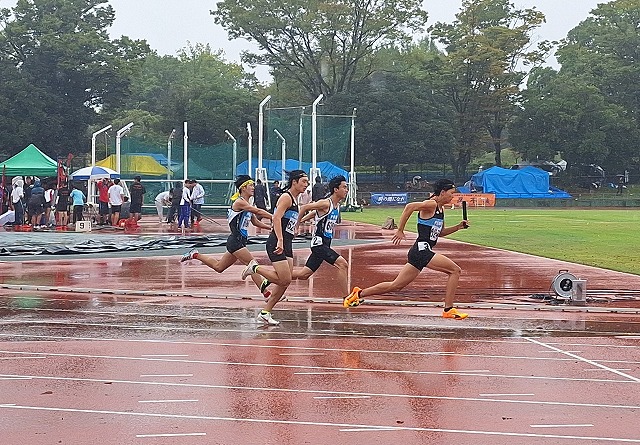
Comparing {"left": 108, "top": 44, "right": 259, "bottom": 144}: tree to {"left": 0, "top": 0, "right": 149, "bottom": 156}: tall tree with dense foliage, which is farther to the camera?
{"left": 108, "top": 44, "right": 259, "bottom": 144}: tree

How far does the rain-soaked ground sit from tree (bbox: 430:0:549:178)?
57502 mm

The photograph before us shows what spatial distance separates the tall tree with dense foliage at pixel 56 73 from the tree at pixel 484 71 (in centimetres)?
2332

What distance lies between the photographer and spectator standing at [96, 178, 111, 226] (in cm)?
3303

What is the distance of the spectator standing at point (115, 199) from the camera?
32.0m

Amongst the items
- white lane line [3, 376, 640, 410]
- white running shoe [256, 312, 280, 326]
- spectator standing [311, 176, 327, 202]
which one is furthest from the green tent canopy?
white lane line [3, 376, 640, 410]

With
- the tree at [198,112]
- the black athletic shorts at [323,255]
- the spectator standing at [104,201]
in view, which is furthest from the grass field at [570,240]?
the tree at [198,112]

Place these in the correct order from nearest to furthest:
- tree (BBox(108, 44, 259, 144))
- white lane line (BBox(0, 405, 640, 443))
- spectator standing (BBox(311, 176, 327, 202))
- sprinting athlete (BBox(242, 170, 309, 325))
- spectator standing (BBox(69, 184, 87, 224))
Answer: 1. white lane line (BBox(0, 405, 640, 443))
2. sprinting athlete (BBox(242, 170, 309, 325))
3. spectator standing (BBox(69, 184, 87, 224))
4. spectator standing (BBox(311, 176, 327, 202))
5. tree (BBox(108, 44, 259, 144))

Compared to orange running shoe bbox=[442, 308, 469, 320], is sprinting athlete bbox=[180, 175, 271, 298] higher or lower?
higher

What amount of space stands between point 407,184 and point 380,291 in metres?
58.0

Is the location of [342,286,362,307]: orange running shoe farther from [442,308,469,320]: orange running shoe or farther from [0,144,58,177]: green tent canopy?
[0,144,58,177]: green tent canopy

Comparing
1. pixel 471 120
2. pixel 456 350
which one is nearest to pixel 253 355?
pixel 456 350

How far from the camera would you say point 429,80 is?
241 ft

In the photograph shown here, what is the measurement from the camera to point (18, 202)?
3139cm

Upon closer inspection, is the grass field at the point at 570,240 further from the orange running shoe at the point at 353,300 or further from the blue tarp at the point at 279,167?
the orange running shoe at the point at 353,300
